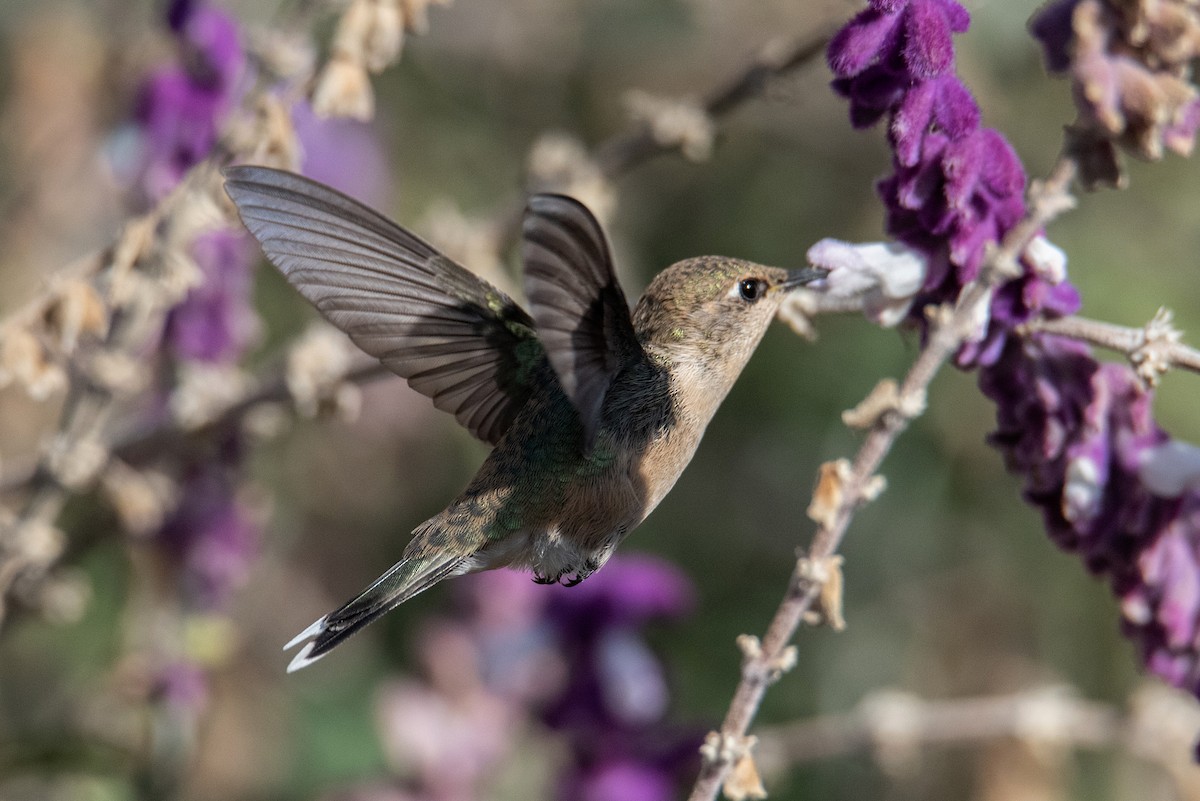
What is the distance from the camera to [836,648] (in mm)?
4289

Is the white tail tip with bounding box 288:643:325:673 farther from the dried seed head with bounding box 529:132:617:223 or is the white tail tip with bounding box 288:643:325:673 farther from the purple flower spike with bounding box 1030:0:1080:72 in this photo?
the purple flower spike with bounding box 1030:0:1080:72

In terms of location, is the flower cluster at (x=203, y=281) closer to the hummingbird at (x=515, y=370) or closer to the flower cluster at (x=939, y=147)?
the hummingbird at (x=515, y=370)

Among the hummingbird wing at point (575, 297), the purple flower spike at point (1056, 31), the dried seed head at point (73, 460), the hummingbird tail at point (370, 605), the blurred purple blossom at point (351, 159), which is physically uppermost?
the blurred purple blossom at point (351, 159)

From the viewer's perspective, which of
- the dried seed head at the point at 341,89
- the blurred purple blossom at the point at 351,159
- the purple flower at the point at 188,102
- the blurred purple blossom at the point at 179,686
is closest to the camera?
the dried seed head at the point at 341,89

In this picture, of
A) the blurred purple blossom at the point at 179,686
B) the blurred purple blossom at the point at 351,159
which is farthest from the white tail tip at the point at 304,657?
the blurred purple blossom at the point at 351,159

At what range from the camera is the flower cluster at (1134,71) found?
5.03 ft

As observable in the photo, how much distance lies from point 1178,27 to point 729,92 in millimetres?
1017

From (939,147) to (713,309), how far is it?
1.54ft

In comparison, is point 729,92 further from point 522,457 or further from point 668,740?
point 668,740

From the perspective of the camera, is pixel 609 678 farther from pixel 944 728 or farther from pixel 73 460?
pixel 73 460

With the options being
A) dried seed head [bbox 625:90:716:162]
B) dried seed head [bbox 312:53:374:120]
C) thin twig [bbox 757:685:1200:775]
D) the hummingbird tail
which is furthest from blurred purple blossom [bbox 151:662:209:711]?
dried seed head [bbox 625:90:716:162]

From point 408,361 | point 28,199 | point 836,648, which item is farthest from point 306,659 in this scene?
point 836,648

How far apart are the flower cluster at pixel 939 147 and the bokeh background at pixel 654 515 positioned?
1.48m

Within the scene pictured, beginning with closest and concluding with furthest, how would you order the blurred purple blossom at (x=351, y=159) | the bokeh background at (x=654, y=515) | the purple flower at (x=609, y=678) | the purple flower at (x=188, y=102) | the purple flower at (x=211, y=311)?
the purple flower at (x=188, y=102) → the purple flower at (x=211, y=311) → the purple flower at (x=609, y=678) → the bokeh background at (x=654, y=515) → the blurred purple blossom at (x=351, y=159)
